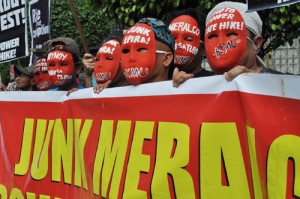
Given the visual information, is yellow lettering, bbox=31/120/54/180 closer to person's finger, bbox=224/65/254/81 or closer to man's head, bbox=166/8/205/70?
man's head, bbox=166/8/205/70

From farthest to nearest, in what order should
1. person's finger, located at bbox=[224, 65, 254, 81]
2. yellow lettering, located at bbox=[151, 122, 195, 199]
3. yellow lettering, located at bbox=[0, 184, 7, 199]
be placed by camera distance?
yellow lettering, located at bbox=[0, 184, 7, 199] → yellow lettering, located at bbox=[151, 122, 195, 199] → person's finger, located at bbox=[224, 65, 254, 81]

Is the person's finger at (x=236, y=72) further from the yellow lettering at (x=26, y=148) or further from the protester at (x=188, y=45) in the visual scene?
the yellow lettering at (x=26, y=148)

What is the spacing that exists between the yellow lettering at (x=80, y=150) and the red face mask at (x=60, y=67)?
93cm

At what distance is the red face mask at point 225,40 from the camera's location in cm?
272

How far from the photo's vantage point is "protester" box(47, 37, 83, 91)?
447cm

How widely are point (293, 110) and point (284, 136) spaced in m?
0.10

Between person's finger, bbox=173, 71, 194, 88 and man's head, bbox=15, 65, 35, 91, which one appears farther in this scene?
man's head, bbox=15, 65, 35, 91

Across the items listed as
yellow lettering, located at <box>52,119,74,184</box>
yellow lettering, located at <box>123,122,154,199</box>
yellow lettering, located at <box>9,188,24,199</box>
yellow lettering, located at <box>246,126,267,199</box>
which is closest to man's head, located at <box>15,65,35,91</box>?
yellow lettering, located at <box>9,188,24,199</box>

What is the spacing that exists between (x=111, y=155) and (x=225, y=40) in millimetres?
920

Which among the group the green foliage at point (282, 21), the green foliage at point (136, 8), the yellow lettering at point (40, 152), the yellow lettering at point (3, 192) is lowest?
the yellow lettering at point (3, 192)

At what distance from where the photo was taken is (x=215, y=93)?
256 centimetres

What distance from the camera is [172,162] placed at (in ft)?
8.91

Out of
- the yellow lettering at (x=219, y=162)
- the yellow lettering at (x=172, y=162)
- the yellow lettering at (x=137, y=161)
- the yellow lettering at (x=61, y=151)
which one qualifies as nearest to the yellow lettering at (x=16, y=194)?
the yellow lettering at (x=61, y=151)

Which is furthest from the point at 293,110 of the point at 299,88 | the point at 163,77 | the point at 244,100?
the point at 163,77
